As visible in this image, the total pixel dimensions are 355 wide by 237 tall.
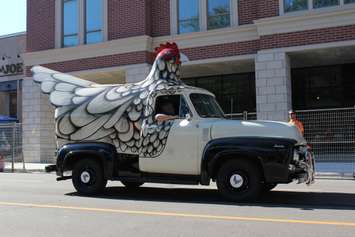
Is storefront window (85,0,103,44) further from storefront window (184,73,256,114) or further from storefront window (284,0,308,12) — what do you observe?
storefront window (284,0,308,12)

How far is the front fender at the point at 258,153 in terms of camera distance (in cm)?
878

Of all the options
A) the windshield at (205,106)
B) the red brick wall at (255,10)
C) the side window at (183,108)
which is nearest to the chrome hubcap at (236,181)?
the windshield at (205,106)

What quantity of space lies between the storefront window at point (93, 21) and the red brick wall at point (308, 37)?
7589 millimetres

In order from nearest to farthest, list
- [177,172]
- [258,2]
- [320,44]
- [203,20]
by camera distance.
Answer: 1. [177,172]
2. [320,44]
3. [258,2]
4. [203,20]

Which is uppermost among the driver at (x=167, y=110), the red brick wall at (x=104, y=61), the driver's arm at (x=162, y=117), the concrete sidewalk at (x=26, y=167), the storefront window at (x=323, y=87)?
the red brick wall at (x=104, y=61)

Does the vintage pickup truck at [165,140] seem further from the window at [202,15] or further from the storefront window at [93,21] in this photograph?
the storefront window at [93,21]

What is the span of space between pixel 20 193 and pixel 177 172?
3920mm

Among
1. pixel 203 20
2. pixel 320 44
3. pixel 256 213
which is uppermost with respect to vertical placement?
pixel 203 20

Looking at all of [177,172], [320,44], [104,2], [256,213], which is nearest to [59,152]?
[177,172]

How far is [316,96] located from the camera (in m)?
20.3

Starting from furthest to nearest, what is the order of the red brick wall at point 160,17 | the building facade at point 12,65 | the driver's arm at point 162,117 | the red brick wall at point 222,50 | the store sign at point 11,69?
the building facade at point 12,65 < the store sign at point 11,69 < the red brick wall at point 160,17 < the red brick wall at point 222,50 < the driver's arm at point 162,117

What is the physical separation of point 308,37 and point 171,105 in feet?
28.3

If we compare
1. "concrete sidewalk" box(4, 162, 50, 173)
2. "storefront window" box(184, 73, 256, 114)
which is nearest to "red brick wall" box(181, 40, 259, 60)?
"storefront window" box(184, 73, 256, 114)

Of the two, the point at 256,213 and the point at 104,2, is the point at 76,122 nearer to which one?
the point at 256,213
